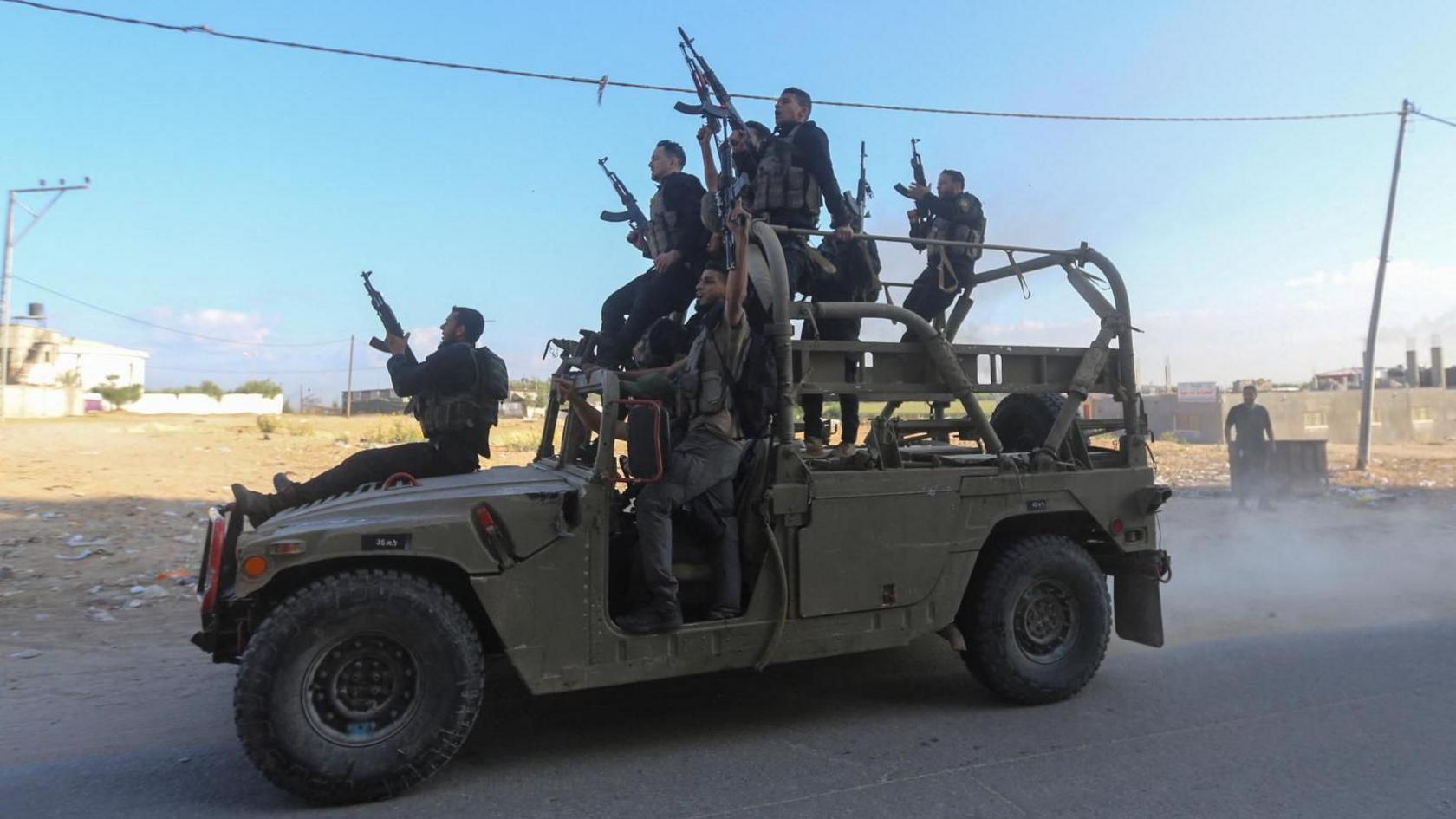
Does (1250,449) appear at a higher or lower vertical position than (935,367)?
lower

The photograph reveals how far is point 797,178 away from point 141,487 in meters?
11.6

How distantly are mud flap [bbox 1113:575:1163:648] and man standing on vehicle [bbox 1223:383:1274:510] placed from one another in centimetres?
841

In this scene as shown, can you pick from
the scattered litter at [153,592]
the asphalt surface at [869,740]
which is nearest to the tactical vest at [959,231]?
the asphalt surface at [869,740]

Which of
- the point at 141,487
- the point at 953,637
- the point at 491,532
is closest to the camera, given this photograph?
the point at 491,532

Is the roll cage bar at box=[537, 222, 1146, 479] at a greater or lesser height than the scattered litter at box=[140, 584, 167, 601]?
greater

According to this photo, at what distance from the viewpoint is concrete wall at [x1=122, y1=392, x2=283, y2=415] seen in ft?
146

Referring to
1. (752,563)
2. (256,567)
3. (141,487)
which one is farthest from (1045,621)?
(141,487)

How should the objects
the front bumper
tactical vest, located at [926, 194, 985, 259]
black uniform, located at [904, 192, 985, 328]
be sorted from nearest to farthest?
the front bumper < black uniform, located at [904, 192, 985, 328] < tactical vest, located at [926, 194, 985, 259]

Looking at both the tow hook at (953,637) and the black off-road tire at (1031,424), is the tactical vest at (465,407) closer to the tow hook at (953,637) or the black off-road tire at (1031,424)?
the tow hook at (953,637)

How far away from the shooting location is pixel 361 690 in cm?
365

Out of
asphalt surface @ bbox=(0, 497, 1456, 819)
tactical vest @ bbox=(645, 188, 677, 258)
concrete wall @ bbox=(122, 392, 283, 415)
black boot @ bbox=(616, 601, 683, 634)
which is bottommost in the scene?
asphalt surface @ bbox=(0, 497, 1456, 819)

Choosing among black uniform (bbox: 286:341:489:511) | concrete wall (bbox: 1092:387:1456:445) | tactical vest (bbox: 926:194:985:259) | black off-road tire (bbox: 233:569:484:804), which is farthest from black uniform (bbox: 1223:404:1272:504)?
concrete wall (bbox: 1092:387:1456:445)

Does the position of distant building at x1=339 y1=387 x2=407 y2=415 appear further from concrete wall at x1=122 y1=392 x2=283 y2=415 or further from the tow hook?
the tow hook

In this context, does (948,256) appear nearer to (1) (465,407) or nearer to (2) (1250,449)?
(1) (465,407)
